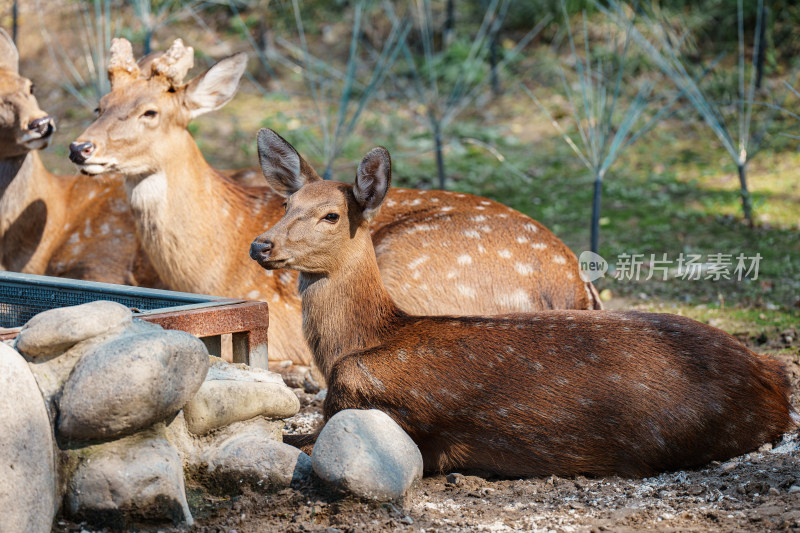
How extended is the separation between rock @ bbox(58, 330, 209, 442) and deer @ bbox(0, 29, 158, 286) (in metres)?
2.74

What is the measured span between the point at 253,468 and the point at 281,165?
158cm

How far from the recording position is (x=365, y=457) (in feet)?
11.1

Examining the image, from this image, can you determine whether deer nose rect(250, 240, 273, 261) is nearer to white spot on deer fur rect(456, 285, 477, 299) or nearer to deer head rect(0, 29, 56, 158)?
white spot on deer fur rect(456, 285, 477, 299)

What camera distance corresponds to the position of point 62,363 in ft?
10.7

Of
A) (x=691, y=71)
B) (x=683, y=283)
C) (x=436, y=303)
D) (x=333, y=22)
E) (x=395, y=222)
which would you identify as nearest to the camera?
(x=436, y=303)

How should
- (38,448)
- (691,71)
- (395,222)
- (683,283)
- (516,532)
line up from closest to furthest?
1. (38,448)
2. (516,532)
3. (395,222)
4. (683,283)
5. (691,71)

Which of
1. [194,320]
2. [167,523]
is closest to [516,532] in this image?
[167,523]

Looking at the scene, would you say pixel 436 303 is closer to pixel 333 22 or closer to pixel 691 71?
pixel 691 71

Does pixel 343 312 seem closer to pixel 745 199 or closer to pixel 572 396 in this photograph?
pixel 572 396

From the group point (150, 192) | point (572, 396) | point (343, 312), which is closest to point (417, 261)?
point (343, 312)

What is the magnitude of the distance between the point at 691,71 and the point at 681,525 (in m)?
7.86

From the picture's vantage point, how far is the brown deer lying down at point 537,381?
12.2ft

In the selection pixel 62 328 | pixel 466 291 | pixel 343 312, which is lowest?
pixel 466 291

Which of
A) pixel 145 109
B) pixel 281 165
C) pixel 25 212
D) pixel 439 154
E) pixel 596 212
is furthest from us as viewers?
pixel 439 154
